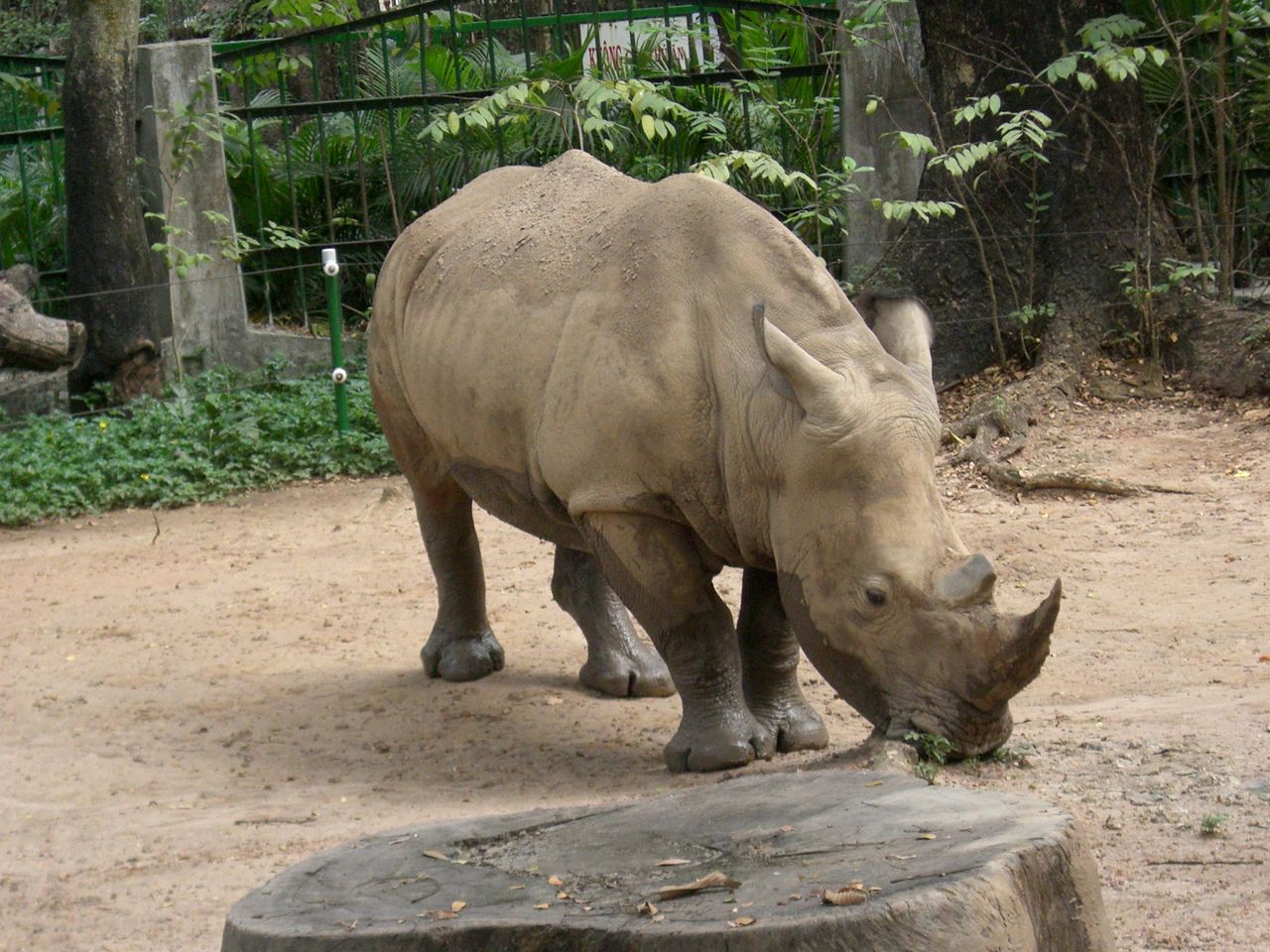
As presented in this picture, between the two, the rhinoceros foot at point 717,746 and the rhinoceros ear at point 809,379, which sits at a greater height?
the rhinoceros ear at point 809,379

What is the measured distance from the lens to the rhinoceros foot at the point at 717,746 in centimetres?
520

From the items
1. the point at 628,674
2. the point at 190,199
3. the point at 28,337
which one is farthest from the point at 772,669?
the point at 190,199

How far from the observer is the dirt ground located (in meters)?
4.32

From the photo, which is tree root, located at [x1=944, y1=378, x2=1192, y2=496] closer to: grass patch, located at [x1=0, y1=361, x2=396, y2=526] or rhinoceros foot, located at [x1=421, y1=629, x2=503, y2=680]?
rhinoceros foot, located at [x1=421, y1=629, x2=503, y2=680]

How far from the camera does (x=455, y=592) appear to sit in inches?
266

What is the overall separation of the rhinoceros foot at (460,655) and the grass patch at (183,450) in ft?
12.0

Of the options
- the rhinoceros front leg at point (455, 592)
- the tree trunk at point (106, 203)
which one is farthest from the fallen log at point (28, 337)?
the rhinoceros front leg at point (455, 592)

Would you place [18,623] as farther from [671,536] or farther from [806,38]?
[806,38]

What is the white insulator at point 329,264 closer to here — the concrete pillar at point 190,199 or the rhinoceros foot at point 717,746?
the concrete pillar at point 190,199

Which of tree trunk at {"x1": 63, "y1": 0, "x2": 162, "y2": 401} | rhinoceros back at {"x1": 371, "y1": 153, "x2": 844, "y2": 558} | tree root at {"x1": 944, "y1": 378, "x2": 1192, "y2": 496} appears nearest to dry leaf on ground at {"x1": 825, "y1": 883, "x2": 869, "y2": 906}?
rhinoceros back at {"x1": 371, "y1": 153, "x2": 844, "y2": 558}

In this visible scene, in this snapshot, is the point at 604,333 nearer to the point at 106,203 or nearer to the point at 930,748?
the point at 930,748

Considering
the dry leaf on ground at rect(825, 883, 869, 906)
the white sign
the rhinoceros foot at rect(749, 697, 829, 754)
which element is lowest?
the rhinoceros foot at rect(749, 697, 829, 754)

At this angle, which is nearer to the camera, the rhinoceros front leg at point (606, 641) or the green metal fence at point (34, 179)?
the rhinoceros front leg at point (606, 641)

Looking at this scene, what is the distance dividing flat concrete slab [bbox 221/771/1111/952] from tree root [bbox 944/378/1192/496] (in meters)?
5.49
